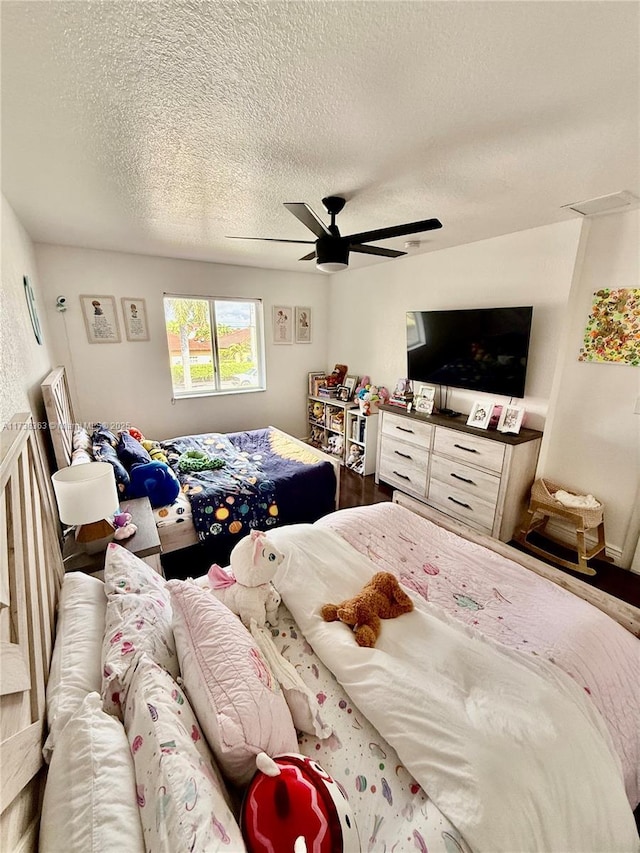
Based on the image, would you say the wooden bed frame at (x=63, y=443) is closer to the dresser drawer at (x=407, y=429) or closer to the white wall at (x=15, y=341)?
the white wall at (x=15, y=341)

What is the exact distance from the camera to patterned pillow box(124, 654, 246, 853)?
63cm

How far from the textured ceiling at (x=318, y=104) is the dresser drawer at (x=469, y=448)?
1.61 meters

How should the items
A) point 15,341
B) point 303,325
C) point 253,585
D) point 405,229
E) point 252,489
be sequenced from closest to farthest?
point 253,585 < point 15,341 < point 405,229 < point 252,489 < point 303,325

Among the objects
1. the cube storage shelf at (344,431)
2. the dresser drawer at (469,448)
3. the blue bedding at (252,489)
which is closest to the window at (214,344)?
the cube storage shelf at (344,431)

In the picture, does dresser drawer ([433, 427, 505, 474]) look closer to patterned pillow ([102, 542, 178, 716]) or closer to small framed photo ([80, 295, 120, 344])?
patterned pillow ([102, 542, 178, 716])

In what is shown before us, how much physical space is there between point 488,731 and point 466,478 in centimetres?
215

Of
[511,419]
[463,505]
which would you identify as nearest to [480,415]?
[511,419]

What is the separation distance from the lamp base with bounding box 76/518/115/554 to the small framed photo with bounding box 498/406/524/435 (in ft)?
9.13

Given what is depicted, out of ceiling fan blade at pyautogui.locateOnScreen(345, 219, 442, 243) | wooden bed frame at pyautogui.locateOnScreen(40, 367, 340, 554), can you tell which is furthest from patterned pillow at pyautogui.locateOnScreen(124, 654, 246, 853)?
ceiling fan blade at pyautogui.locateOnScreen(345, 219, 442, 243)

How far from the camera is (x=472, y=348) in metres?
2.93

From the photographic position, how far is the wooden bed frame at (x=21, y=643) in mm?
642

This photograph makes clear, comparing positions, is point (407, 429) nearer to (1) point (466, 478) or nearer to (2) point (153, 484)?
(1) point (466, 478)

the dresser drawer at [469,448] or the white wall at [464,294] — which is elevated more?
the white wall at [464,294]

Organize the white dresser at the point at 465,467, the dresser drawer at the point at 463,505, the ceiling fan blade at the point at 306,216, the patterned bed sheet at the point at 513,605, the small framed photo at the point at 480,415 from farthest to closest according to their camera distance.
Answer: the small framed photo at the point at 480,415 < the dresser drawer at the point at 463,505 < the white dresser at the point at 465,467 < the ceiling fan blade at the point at 306,216 < the patterned bed sheet at the point at 513,605
